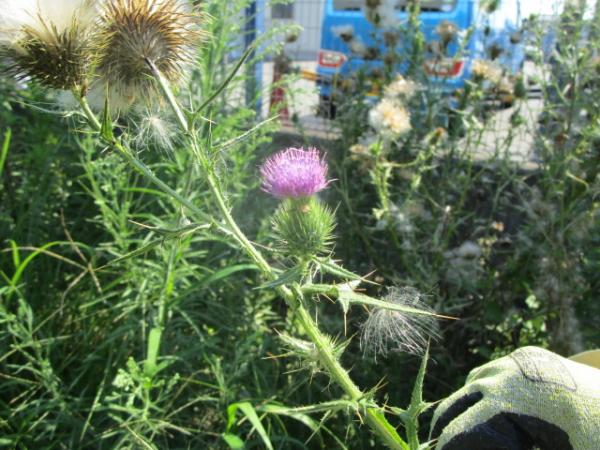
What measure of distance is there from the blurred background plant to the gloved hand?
0.88 m

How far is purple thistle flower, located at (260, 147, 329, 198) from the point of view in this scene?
123cm

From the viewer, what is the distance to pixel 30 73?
3.78 ft

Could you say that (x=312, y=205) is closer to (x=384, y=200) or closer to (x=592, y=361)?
(x=592, y=361)

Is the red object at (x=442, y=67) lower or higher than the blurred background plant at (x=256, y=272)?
higher

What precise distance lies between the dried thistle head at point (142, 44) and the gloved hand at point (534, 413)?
80 cm

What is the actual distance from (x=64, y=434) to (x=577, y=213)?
1.91 m

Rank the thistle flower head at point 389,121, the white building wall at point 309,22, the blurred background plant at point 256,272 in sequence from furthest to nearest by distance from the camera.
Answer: the white building wall at point 309,22 → the thistle flower head at point 389,121 → the blurred background plant at point 256,272

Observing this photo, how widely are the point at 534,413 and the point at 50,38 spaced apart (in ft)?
3.29

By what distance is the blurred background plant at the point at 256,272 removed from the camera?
6.93ft

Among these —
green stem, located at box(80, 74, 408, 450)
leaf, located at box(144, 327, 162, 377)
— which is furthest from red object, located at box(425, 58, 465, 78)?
green stem, located at box(80, 74, 408, 450)

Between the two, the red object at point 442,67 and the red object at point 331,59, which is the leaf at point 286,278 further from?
the red object at point 331,59

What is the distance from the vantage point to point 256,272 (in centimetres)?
279

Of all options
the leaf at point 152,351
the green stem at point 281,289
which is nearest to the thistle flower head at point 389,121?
the leaf at point 152,351

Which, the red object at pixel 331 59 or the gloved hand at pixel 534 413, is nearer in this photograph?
the gloved hand at pixel 534 413
